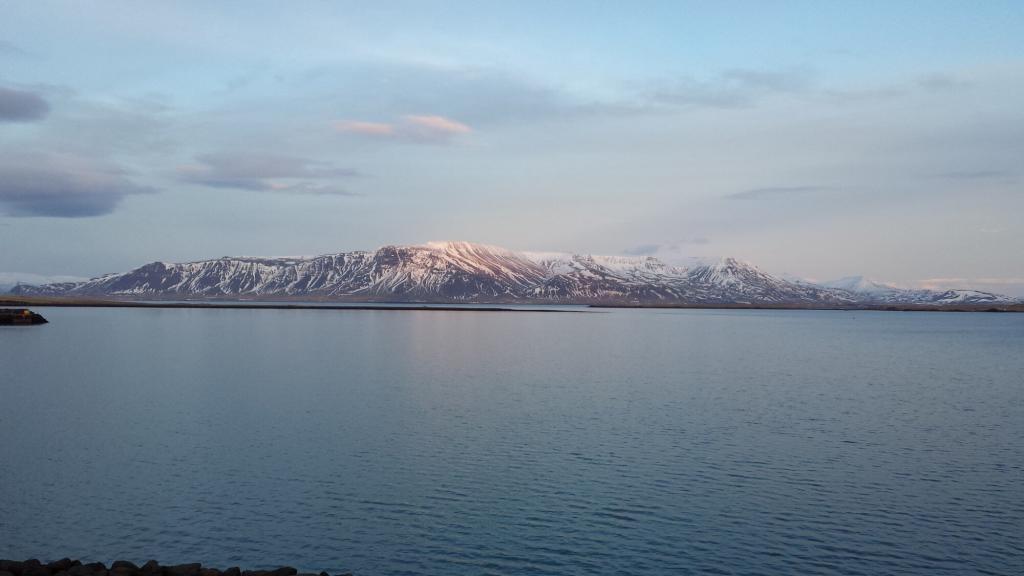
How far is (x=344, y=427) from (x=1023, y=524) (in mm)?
32501

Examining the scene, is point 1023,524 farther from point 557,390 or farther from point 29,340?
point 29,340

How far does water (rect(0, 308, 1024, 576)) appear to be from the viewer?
942 inches

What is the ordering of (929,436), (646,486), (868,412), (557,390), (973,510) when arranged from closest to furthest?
(973,510), (646,486), (929,436), (868,412), (557,390)

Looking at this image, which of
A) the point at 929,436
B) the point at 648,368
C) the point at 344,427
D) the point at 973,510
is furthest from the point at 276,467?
the point at 648,368

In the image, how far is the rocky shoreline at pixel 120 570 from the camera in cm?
2016

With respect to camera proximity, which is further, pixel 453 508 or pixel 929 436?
pixel 929 436

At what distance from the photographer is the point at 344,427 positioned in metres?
43.5

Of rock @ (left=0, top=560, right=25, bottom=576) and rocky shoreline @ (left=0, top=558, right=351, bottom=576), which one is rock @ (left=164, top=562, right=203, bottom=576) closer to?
rocky shoreline @ (left=0, top=558, right=351, bottom=576)

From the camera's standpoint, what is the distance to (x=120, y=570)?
66.4 ft

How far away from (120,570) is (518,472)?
16849 millimetres

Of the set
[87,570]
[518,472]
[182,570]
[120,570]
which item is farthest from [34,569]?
[518,472]

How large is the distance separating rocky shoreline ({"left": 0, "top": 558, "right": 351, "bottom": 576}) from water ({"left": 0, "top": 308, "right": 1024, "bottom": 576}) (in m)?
2.17

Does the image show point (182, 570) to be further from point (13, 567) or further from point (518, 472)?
point (518, 472)

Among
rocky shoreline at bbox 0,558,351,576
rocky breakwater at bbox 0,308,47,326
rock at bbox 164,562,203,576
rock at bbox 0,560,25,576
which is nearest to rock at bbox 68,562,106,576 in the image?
rocky shoreline at bbox 0,558,351,576
